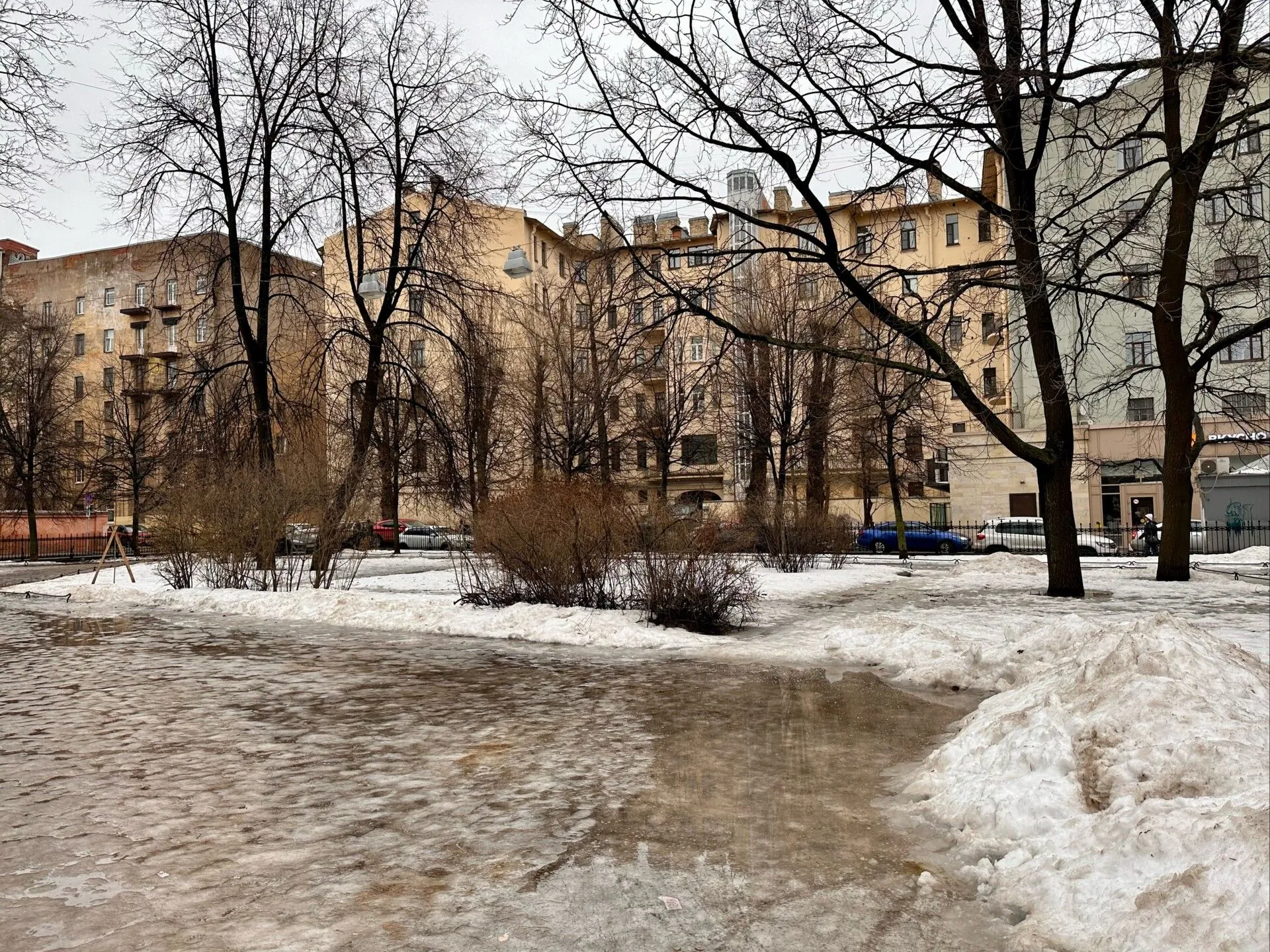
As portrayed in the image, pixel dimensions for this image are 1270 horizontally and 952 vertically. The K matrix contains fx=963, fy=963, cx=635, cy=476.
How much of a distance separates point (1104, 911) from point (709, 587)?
912cm

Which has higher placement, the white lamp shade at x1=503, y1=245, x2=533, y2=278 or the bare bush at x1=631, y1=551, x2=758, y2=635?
the white lamp shade at x1=503, y1=245, x2=533, y2=278

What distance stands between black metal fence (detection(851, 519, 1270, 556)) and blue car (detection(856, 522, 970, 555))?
0.03 metres

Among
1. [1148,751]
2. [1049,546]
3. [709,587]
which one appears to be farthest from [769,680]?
[1049,546]

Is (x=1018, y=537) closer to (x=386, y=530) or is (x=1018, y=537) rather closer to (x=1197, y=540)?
(x=1197, y=540)

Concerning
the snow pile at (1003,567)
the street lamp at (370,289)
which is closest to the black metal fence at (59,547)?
the street lamp at (370,289)

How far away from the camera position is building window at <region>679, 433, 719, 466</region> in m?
39.4

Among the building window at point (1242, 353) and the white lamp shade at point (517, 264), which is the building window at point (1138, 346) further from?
the white lamp shade at point (517, 264)

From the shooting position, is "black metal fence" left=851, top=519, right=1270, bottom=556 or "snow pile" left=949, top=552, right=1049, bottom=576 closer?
"snow pile" left=949, top=552, right=1049, bottom=576

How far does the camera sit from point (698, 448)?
1583 inches

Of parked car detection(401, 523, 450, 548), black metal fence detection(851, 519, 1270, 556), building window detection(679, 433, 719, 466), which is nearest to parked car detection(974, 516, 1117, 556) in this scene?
black metal fence detection(851, 519, 1270, 556)

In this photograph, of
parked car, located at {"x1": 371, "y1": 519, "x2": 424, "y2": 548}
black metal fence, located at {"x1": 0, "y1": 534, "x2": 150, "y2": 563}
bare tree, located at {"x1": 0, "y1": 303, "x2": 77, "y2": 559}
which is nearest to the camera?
black metal fence, located at {"x1": 0, "y1": 534, "x2": 150, "y2": 563}

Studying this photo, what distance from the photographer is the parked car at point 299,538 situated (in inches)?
707

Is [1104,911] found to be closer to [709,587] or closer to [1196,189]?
[709,587]

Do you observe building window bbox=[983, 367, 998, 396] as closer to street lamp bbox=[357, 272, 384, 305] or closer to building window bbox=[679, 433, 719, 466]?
building window bbox=[679, 433, 719, 466]
